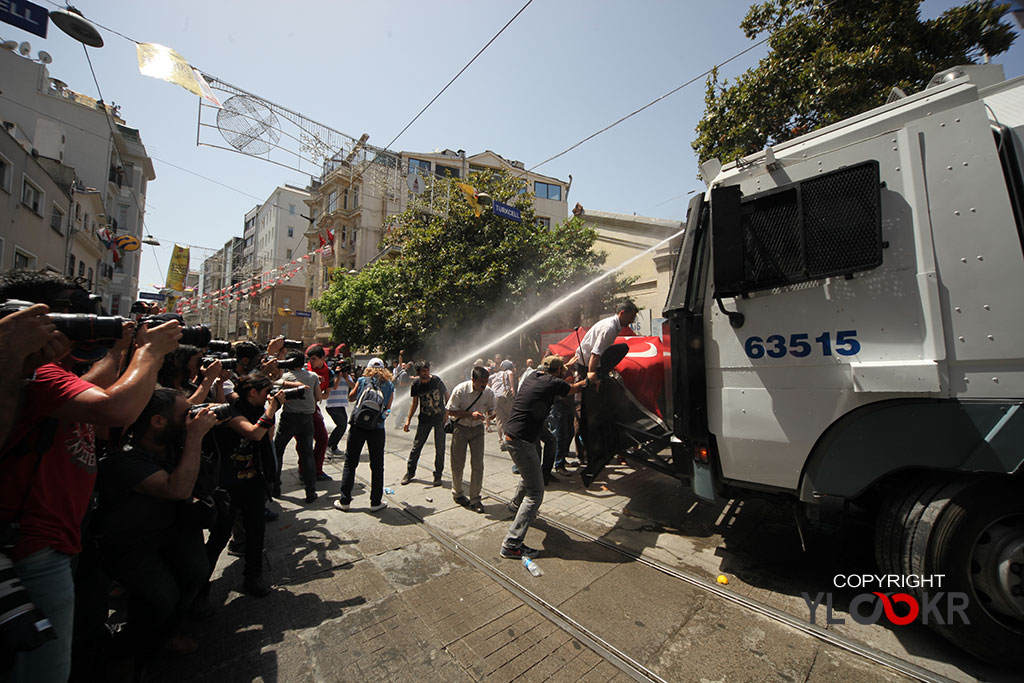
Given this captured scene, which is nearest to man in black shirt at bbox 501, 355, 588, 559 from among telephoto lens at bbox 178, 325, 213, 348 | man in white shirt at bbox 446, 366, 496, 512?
man in white shirt at bbox 446, 366, 496, 512

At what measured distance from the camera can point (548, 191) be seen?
3441 cm

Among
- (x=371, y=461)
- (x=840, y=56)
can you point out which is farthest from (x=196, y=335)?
(x=840, y=56)

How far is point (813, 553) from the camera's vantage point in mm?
3754

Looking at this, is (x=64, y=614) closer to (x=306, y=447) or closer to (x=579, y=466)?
(x=306, y=447)

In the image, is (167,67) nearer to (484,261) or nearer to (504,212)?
(504,212)

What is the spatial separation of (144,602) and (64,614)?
2.60 ft

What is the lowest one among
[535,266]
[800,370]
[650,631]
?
[650,631]

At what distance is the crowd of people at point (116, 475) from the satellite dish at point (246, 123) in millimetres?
8465

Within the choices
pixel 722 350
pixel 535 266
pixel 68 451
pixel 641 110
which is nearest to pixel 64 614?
pixel 68 451

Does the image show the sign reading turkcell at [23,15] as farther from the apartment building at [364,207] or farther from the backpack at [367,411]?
the apartment building at [364,207]

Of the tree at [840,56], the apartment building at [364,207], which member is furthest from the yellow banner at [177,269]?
the tree at [840,56]

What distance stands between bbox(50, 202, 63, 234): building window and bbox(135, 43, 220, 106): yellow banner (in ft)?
46.4

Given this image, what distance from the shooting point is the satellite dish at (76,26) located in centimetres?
575

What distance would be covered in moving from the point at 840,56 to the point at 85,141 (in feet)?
110
